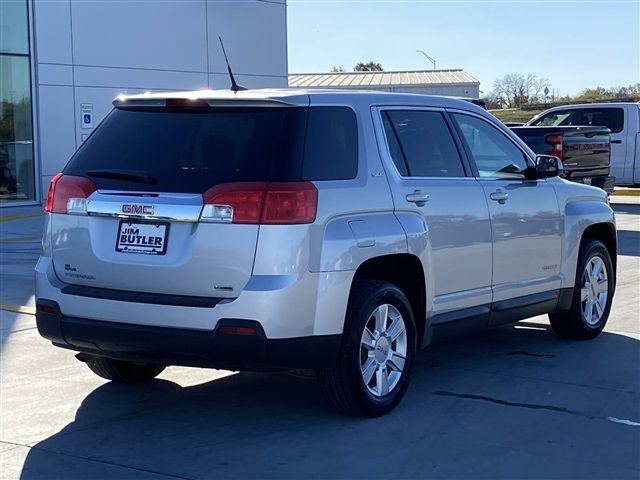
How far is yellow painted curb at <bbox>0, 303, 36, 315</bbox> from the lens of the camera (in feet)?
31.1

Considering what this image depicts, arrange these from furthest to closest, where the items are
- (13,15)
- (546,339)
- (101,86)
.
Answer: (101,86) < (13,15) < (546,339)

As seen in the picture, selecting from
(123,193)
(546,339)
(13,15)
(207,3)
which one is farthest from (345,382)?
(207,3)

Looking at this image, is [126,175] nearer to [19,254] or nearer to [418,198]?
[418,198]

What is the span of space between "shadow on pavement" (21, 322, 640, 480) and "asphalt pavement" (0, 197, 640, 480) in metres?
0.01

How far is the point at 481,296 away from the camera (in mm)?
6906

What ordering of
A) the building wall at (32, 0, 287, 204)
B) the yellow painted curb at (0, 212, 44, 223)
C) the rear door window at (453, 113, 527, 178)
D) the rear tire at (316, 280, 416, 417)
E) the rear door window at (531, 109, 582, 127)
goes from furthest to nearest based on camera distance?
the rear door window at (531, 109, 582, 127)
the building wall at (32, 0, 287, 204)
the yellow painted curb at (0, 212, 44, 223)
the rear door window at (453, 113, 527, 178)
the rear tire at (316, 280, 416, 417)

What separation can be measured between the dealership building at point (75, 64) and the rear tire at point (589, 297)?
15.5 m

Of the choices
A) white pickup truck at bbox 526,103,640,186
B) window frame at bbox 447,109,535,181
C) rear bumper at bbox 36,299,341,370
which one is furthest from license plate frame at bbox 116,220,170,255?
white pickup truck at bbox 526,103,640,186

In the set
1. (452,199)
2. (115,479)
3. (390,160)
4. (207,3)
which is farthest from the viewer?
(207,3)

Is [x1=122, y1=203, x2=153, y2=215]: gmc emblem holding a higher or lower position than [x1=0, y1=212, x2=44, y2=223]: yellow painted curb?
higher

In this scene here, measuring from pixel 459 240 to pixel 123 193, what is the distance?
7.44ft

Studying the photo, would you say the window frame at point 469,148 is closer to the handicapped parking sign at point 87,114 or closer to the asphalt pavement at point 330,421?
the asphalt pavement at point 330,421

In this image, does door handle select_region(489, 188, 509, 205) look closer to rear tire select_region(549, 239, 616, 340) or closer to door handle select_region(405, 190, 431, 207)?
door handle select_region(405, 190, 431, 207)

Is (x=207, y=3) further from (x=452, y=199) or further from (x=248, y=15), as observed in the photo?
(x=452, y=199)
